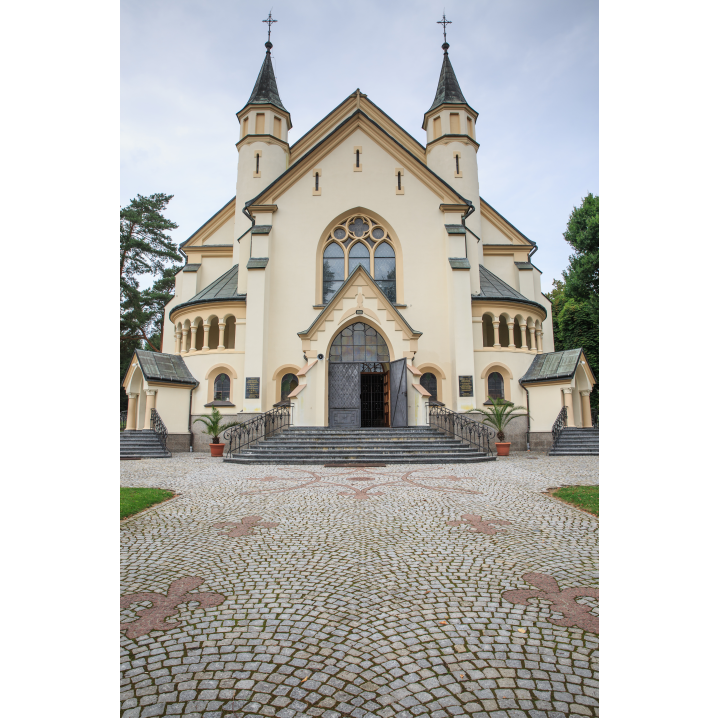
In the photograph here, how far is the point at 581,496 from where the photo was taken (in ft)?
25.6

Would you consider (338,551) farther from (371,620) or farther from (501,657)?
(501,657)

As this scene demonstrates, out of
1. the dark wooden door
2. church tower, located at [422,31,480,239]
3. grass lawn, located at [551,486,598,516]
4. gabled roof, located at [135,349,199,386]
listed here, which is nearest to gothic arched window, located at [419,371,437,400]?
the dark wooden door

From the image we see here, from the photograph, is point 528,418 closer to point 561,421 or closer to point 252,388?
point 561,421

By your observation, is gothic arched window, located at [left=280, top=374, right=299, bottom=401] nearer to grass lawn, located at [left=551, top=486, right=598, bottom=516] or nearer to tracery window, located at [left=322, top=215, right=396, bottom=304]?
tracery window, located at [left=322, top=215, right=396, bottom=304]

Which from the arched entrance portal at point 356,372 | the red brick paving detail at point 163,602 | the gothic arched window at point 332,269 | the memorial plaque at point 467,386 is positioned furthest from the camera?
the gothic arched window at point 332,269

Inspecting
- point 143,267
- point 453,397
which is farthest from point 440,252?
point 143,267

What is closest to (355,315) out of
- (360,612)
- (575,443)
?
(575,443)

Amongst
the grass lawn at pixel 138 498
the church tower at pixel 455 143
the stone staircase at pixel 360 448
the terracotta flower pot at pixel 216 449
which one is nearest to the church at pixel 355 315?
the church tower at pixel 455 143

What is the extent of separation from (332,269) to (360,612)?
19.8 metres

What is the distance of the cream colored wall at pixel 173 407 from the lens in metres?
20.1

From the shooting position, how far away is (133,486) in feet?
31.7

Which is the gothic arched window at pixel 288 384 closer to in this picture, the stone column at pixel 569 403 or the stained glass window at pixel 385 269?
the stained glass window at pixel 385 269

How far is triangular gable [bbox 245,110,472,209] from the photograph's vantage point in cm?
2189

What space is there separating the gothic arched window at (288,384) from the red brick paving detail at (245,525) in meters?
14.3
